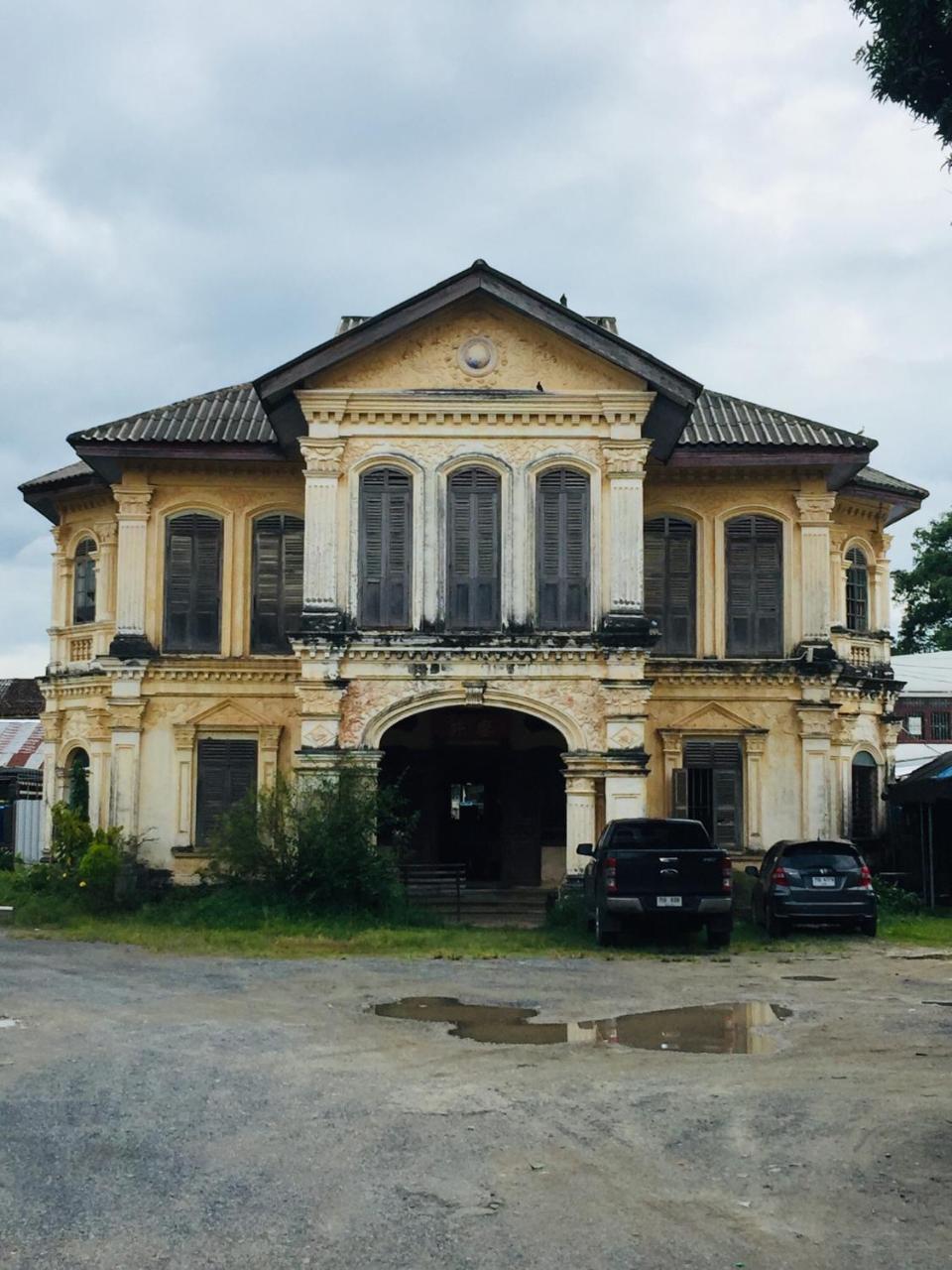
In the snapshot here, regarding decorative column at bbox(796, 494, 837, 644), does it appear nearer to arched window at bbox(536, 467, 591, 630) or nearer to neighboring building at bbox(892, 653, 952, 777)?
arched window at bbox(536, 467, 591, 630)

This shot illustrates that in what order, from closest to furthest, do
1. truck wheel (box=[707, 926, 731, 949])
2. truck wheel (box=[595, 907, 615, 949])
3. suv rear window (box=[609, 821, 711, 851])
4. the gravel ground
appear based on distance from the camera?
the gravel ground, truck wheel (box=[595, 907, 615, 949]), truck wheel (box=[707, 926, 731, 949]), suv rear window (box=[609, 821, 711, 851])

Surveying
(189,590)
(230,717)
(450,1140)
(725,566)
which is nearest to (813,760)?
(725,566)

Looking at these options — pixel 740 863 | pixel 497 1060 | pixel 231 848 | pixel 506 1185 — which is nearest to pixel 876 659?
pixel 740 863

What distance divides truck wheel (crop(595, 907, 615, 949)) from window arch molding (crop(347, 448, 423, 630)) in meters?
5.51

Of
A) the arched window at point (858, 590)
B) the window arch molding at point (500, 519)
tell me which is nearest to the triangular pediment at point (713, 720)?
the arched window at point (858, 590)

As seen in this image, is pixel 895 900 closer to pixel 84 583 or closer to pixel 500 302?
pixel 500 302

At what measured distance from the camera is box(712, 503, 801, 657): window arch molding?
25.9m

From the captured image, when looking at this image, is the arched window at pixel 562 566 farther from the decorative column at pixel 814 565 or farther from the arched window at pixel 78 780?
the arched window at pixel 78 780

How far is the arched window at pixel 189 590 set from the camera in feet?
84.4

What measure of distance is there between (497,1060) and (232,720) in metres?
15.3

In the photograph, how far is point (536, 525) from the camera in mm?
22719

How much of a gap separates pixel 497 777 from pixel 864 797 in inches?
274

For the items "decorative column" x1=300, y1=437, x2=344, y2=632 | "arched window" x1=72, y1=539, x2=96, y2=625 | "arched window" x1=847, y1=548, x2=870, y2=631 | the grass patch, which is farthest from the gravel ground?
"arched window" x1=847, y1=548, x2=870, y2=631

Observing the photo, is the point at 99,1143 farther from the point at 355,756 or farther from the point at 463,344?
the point at 463,344
